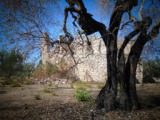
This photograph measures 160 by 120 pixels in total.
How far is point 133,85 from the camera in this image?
5.69 meters

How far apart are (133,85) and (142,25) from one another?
6.58 ft

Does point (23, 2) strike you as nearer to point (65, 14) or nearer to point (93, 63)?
point (65, 14)

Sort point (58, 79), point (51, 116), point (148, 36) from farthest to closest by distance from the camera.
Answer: point (58, 79)
point (148, 36)
point (51, 116)

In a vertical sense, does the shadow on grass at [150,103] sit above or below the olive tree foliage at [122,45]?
below

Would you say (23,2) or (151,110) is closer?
(23,2)

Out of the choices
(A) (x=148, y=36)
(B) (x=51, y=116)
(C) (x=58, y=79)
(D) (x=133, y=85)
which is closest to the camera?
(B) (x=51, y=116)

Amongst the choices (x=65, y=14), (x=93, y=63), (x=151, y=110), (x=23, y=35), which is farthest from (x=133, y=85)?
(x=93, y=63)

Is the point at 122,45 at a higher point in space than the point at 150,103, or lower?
higher

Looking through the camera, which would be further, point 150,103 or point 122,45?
point 150,103

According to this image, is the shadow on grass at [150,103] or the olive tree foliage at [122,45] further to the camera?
the shadow on grass at [150,103]

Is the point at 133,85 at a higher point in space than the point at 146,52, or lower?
lower

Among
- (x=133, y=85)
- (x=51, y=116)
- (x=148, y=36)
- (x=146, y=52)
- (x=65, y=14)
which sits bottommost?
(x=51, y=116)

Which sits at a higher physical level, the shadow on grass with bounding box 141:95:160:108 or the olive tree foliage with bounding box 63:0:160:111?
the olive tree foliage with bounding box 63:0:160:111

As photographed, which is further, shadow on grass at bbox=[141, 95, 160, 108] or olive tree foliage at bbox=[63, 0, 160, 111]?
shadow on grass at bbox=[141, 95, 160, 108]
